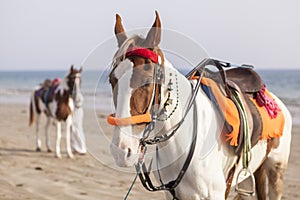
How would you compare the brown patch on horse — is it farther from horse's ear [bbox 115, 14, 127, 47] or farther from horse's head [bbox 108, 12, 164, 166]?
horse's head [bbox 108, 12, 164, 166]

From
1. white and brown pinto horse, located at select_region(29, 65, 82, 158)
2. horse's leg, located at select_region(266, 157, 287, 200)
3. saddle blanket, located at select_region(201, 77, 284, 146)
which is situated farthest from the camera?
white and brown pinto horse, located at select_region(29, 65, 82, 158)

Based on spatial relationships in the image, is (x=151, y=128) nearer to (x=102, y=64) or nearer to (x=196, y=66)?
(x=102, y=64)

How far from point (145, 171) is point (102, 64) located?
765mm

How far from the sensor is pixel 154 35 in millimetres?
2562

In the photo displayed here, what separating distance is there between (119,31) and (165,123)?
0.59m

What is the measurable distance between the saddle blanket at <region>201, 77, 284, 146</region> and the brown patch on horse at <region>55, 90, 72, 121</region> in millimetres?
6218

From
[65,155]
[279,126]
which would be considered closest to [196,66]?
[279,126]

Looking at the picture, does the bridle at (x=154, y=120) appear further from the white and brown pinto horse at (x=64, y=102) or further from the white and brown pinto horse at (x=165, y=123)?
the white and brown pinto horse at (x=64, y=102)

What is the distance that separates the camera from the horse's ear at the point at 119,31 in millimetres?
2650

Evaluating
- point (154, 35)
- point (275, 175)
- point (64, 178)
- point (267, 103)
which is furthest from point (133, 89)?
point (64, 178)

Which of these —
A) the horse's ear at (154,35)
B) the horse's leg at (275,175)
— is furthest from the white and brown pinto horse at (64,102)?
the horse's ear at (154,35)

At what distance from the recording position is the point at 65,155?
9945 mm

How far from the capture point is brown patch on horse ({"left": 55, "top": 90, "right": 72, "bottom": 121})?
9656 millimetres

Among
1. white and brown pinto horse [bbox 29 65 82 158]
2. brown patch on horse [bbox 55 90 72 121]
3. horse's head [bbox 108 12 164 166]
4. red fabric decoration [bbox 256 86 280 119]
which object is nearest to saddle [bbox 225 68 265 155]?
red fabric decoration [bbox 256 86 280 119]
